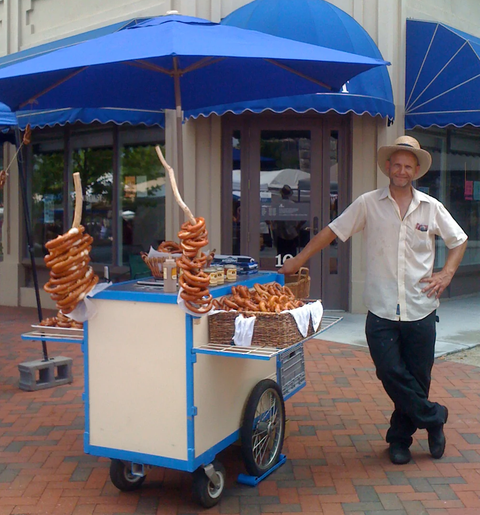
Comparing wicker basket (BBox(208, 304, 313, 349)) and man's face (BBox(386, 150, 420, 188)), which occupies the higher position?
man's face (BBox(386, 150, 420, 188))

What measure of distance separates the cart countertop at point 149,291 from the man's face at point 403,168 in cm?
104

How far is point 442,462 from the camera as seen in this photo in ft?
14.1

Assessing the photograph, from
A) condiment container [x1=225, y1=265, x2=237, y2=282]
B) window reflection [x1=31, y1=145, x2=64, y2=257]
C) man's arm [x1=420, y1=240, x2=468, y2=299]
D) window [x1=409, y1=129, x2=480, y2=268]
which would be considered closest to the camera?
man's arm [x1=420, y1=240, x2=468, y2=299]

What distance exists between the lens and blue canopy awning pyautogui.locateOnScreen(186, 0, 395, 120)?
7.70 meters

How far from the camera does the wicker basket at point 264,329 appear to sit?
11.4 feet

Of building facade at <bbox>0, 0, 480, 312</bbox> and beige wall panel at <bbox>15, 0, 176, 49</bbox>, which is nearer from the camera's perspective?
building facade at <bbox>0, 0, 480, 312</bbox>

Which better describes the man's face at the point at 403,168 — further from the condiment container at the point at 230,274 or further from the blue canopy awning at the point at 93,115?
the blue canopy awning at the point at 93,115

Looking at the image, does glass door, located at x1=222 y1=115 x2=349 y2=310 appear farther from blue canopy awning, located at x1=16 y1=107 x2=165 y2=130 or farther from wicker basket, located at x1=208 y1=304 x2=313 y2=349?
wicker basket, located at x1=208 y1=304 x2=313 y2=349

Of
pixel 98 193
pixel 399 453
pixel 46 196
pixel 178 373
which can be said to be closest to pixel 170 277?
pixel 178 373

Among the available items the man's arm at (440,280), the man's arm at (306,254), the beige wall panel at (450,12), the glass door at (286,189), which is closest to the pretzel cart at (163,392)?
the man's arm at (306,254)

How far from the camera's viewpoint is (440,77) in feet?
27.9

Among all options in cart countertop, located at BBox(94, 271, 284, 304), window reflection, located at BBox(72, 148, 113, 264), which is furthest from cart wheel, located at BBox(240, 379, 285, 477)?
window reflection, located at BBox(72, 148, 113, 264)

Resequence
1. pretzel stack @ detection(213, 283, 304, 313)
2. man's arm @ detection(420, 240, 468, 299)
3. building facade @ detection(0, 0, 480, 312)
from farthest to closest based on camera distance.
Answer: building facade @ detection(0, 0, 480, 312), man's arm @ detection(420, 240, 468, 299), pretzel stack @ detection(213, 283, 304, 313)

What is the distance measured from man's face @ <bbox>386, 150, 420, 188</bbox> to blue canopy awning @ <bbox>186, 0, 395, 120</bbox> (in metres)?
3.66
